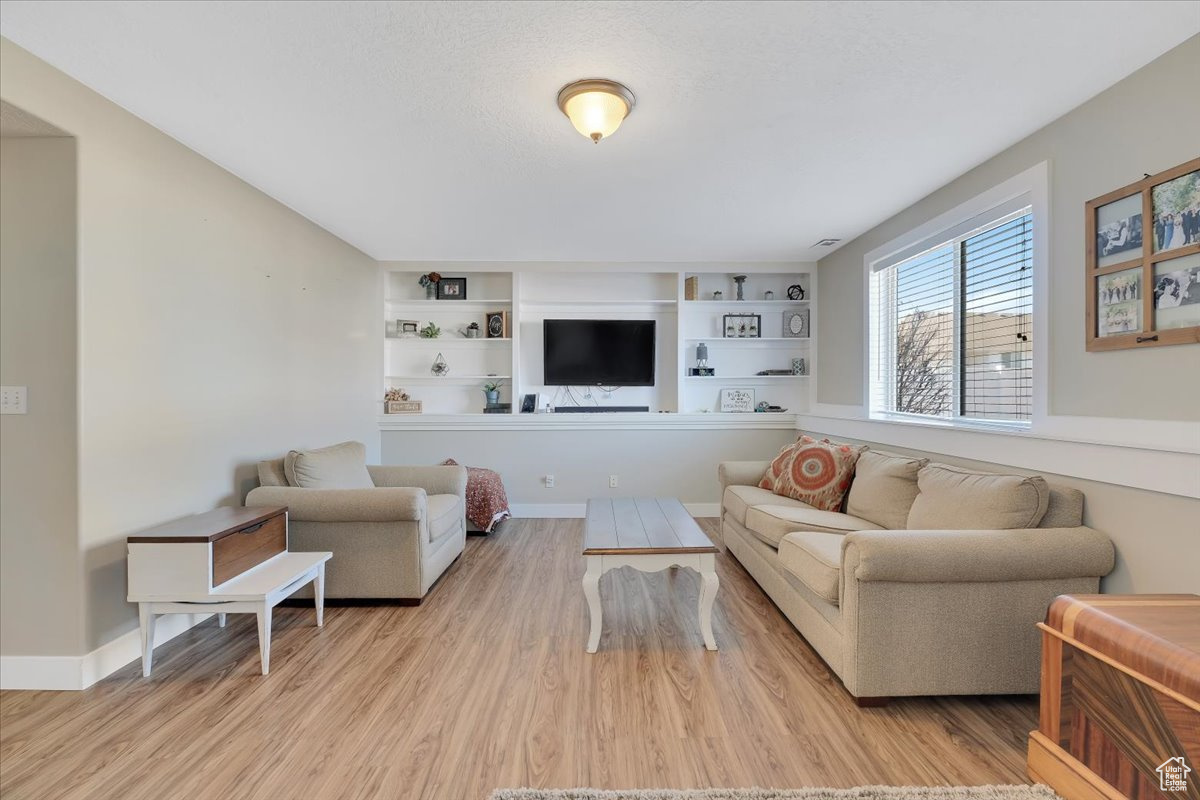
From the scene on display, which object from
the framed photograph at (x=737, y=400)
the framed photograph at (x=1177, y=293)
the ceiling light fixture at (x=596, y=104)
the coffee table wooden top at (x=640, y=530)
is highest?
the ceiling light fixture at (x=596, y=104)

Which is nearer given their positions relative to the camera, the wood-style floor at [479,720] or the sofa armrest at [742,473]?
the wood-style floor at [479,720]

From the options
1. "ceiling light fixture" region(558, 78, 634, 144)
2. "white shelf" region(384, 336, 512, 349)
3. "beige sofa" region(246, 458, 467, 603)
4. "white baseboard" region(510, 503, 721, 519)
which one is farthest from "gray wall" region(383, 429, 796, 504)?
"ceiling light fixture" region(558, 78, 634, 144)

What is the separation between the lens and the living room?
167 centimetres

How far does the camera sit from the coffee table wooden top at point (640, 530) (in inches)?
95.2

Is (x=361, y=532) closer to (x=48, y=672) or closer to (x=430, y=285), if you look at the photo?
(x=48, y=672)

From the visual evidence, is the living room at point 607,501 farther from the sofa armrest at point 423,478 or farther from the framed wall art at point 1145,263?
the sofa armrest at point 423,478

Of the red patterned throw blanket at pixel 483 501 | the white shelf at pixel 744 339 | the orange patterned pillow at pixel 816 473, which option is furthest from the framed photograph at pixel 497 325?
the orange patterned pillow at pixel 816 473

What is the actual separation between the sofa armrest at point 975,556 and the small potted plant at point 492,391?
361cm

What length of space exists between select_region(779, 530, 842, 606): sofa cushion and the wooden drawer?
8.29 ft

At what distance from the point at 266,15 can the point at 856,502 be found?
11.2 feet

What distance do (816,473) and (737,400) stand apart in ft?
5.96

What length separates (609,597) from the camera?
3080 mm

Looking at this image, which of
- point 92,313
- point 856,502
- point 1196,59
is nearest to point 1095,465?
point 856,502

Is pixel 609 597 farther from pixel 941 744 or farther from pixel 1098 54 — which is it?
pixel 1098 54
